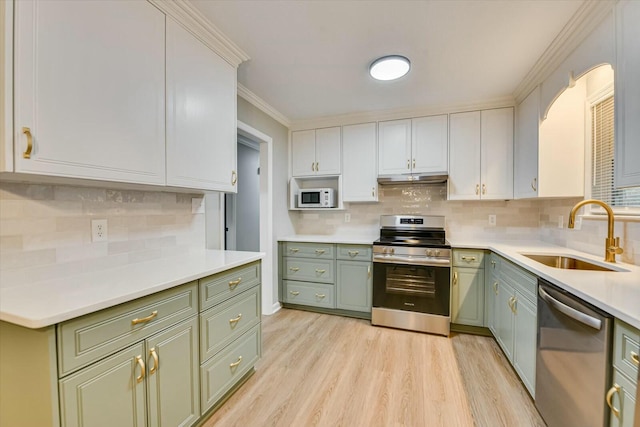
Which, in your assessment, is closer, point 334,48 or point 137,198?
point 137,198

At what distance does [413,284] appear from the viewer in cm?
271

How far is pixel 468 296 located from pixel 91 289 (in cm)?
290

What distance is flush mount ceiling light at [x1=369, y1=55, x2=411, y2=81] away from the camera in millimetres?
2014

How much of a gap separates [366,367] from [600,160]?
2.44 m

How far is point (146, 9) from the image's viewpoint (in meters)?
1.35

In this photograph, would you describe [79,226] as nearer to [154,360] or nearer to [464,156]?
[154,360]

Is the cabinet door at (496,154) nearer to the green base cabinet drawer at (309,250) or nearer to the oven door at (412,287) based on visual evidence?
the oven door at (412,287)

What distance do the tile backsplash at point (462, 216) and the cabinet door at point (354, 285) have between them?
24.7 inches

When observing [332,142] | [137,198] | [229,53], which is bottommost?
[137,198]

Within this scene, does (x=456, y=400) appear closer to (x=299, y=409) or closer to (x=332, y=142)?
(x=299, y=409)

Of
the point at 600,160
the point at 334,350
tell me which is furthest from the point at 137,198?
the point at 600,160

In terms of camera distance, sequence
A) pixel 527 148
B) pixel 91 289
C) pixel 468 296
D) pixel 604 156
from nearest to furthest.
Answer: pixel 91 289
pixel 604 156
pixel 527 148
pixel 468 296

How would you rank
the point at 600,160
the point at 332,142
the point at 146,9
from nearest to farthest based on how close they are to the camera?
the point at 146,9 < the point at 600,160 < the point at 332,142

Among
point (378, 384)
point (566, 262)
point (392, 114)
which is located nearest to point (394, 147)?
point (392, 114)
